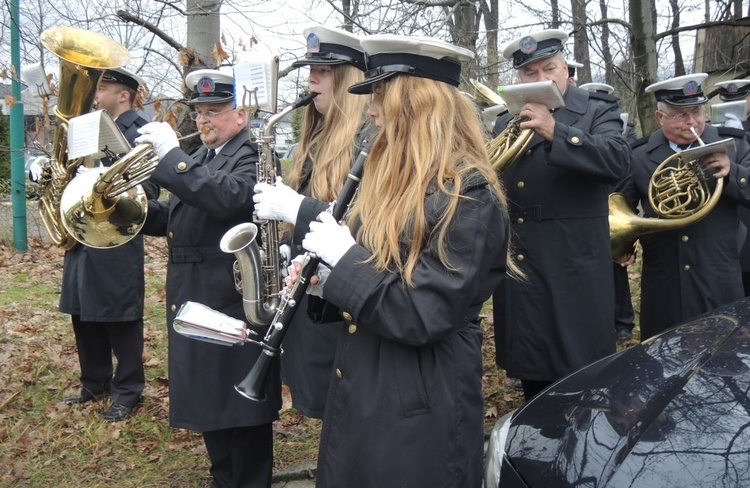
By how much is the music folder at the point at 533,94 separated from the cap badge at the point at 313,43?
31.2 inches

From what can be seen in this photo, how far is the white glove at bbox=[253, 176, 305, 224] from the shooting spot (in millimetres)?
2510

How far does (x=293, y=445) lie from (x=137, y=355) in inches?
46.2

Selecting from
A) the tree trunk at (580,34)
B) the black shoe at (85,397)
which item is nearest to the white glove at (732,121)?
the tree trunk at (580,34)

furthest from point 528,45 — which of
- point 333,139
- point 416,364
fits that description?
point 416,364

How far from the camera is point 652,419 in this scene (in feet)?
6.62

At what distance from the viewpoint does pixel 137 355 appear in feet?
15.1

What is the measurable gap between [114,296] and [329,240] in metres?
2.81

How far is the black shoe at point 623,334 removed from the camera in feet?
19.6

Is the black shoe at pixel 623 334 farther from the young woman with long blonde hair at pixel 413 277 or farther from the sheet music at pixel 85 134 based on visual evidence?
the sheet music at pixel 85 134

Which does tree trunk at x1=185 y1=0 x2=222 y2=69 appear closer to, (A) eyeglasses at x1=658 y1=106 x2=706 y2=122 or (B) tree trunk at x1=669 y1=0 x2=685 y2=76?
(A) eyeglasses at x1=658 y1=106 x2=706 y2=122

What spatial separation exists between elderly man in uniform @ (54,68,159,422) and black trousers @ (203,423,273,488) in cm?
135

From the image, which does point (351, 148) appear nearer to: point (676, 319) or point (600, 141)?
point (600, 141)

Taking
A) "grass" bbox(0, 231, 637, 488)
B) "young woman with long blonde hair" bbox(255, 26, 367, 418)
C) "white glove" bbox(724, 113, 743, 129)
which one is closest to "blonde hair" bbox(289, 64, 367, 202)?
"young woman with long blonde hair" bbox(255, 26, 367, 418)

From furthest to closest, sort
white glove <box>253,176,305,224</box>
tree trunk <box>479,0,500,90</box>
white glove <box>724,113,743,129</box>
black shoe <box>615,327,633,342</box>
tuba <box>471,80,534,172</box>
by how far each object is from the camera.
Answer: tree trunk <box>479,0,500,90</box> → black shoe <box>615,327,633,342</box> → white glove <box>724,113,743,129</box> → tuba <box>471,80,534,172</box> → white glove <box>253,176,305,224</box>
